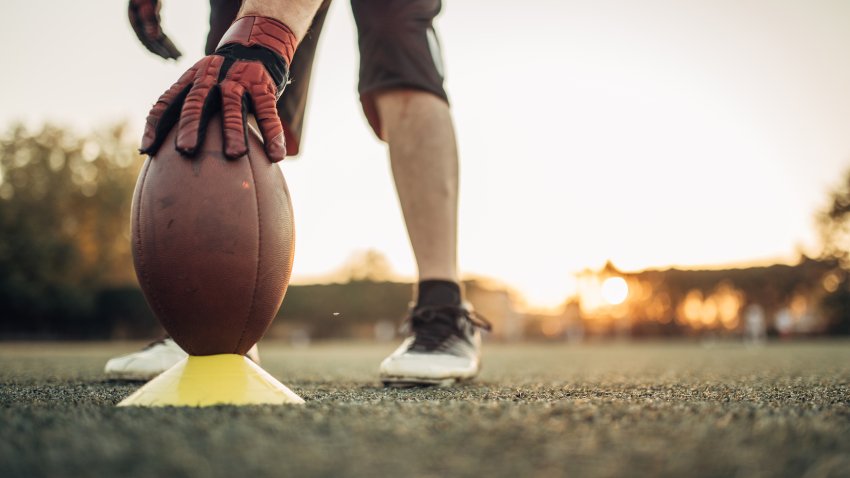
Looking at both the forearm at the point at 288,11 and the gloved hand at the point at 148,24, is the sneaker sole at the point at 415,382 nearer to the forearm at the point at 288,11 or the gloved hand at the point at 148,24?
the forearm at the point at 288,11

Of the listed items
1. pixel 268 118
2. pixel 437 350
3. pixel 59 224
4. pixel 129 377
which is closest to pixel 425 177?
pixel 437 350

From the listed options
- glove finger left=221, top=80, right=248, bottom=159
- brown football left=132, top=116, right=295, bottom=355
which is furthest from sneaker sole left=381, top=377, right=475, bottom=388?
glove finger left=221, top=80, right=248, bottom=159

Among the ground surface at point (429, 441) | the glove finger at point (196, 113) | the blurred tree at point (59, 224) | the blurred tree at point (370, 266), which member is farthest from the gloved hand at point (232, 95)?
the blurred tree at point (370, 266)

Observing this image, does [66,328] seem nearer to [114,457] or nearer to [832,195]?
[114,457]

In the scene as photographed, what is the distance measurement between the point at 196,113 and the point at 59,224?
25020 mm

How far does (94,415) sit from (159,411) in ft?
0.29

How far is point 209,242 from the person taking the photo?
1.20m

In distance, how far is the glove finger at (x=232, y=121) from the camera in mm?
1227

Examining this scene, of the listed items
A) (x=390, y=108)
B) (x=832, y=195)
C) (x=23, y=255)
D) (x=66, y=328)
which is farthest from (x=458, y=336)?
(x=832, y=195)

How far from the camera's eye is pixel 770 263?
2911 cm

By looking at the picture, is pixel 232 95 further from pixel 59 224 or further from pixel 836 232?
pixel 836 232

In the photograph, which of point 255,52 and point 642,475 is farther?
point 255,52

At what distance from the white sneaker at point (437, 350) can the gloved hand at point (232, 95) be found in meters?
0.71

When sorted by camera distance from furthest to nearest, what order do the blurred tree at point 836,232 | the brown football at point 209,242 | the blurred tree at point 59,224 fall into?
the blurred tree at point 836,232 → the blurred tree at point 59,224 → the brown football at point 209,242
